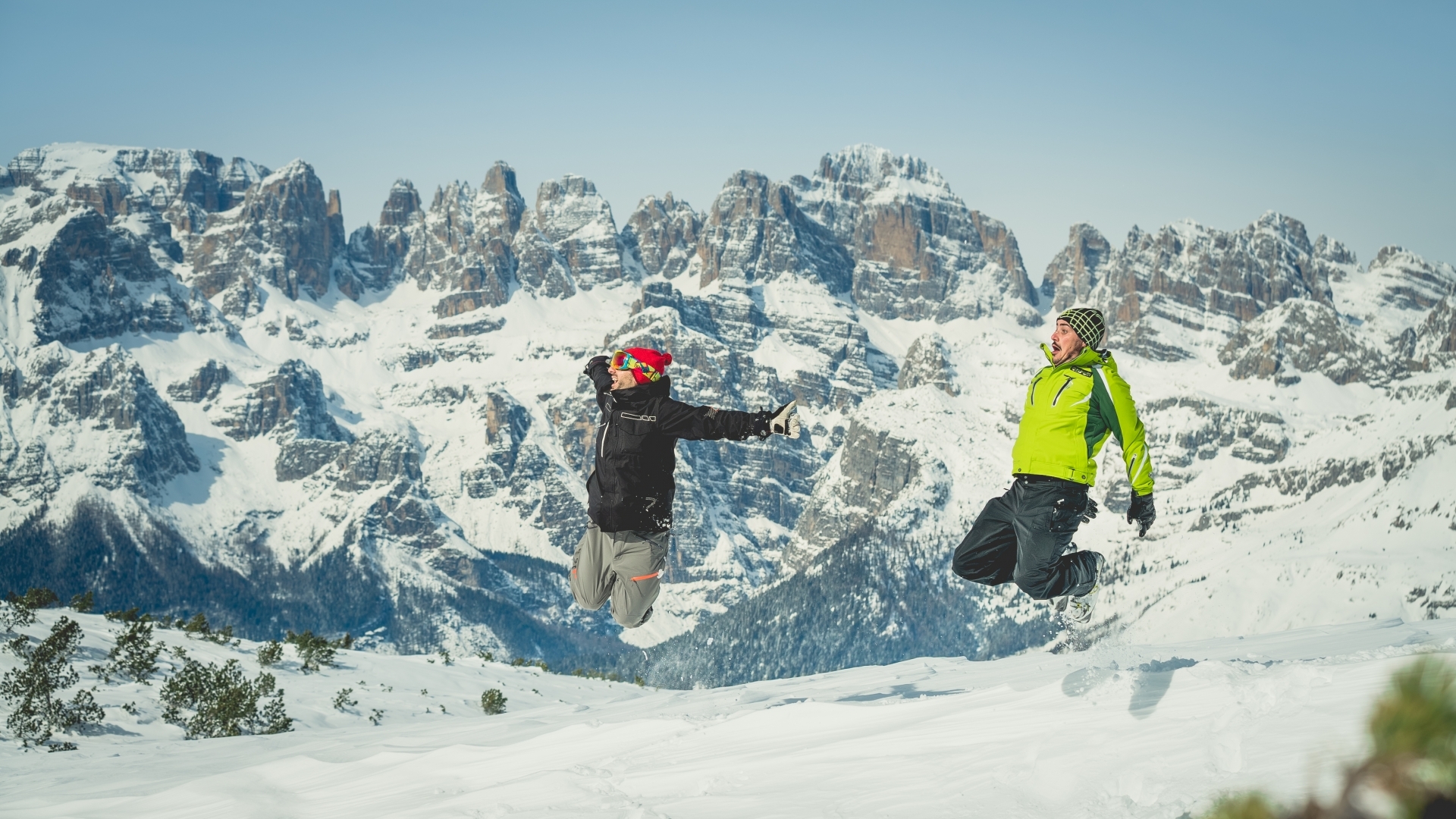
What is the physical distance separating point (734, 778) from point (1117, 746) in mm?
3923

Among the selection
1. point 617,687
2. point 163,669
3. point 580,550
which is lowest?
point 617,687

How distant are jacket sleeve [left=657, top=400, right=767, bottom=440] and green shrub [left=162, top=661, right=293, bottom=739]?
35806mm

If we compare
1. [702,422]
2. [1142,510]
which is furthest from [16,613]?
[1142,510]

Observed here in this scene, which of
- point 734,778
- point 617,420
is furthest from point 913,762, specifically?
point 617,420

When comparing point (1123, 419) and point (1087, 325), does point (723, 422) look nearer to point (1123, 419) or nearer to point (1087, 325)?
point (1087, 325)

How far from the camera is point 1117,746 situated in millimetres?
10117

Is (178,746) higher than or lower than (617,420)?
lower

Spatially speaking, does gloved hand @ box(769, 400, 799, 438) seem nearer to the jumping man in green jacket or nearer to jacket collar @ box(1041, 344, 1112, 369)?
the jumping man in green jacket

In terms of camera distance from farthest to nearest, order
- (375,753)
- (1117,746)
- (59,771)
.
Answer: (59,771), (375,753), (1117,746)

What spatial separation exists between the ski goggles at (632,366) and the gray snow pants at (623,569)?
2.21 m

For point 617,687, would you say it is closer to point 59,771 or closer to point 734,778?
point 59,771

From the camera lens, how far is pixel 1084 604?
609 inches

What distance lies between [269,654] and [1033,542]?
187 feet

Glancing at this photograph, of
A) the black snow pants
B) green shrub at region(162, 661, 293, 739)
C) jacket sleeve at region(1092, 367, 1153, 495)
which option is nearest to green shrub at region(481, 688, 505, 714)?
green shrub at region(162, 661, 293, 739)
